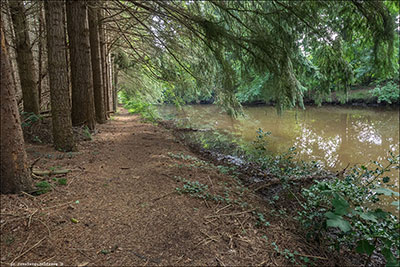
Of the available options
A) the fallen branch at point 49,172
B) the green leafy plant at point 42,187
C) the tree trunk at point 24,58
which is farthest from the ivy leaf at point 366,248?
the tree trunk at point 24,58

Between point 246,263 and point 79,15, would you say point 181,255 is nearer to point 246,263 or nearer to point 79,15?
point 246,263

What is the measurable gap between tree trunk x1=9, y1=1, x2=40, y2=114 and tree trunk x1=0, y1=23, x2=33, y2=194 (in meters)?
4.01

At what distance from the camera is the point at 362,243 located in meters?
1.85

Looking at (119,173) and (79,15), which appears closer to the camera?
(119,173)

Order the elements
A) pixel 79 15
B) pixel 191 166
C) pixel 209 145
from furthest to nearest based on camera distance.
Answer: pixel 209 145 → pixel 79 15 → pixel 191 166

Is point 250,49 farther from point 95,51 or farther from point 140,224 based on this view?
→ point 95,51

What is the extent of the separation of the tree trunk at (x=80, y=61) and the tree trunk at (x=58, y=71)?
1.36 metres

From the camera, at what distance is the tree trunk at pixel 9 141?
2123mm

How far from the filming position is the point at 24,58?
17.4 ft

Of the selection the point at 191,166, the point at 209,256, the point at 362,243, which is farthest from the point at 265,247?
the point at 191,166

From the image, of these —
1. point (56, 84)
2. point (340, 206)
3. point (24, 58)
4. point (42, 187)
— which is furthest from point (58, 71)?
point (340, 206)

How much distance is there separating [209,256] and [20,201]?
1.99 meters

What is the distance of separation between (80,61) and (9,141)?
371cm

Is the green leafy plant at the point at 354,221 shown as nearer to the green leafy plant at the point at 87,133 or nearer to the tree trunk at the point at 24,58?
the green leafy plant at the point at 87,133
